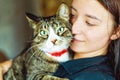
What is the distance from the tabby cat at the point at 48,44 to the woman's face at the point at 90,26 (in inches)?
2.4

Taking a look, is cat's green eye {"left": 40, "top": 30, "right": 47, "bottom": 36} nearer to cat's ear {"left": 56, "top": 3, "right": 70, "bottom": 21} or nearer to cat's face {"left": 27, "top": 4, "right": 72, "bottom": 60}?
cat's face {"left": 27, "top": 4, "right": 72, "bottom": 60}

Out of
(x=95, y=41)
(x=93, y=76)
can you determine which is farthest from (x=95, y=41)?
(x=93, y=76)

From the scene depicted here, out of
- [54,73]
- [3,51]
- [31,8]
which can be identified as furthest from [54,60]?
[31,8]

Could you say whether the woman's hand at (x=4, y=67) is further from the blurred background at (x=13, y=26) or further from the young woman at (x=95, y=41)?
the blurred background at (x=13, y=26)

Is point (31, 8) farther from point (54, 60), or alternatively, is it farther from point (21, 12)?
point (54, 60)

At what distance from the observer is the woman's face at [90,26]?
1340 mm

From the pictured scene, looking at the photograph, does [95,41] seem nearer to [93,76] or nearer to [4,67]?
[93,76]

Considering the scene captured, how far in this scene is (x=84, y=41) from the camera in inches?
56.2

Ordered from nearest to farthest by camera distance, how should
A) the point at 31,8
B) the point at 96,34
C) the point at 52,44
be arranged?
the point at 96,34, the point at 52,44, the point at 31,8

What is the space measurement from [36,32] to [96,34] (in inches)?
→ 12.7

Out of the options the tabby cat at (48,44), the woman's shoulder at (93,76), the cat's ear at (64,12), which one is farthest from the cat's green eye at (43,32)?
the woman's shoulder at (93,76)

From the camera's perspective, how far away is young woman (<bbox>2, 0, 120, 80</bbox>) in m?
1.32

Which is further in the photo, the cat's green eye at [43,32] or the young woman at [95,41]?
the cat's green eye at [43,32]

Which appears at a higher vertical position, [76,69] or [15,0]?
[15,0]
